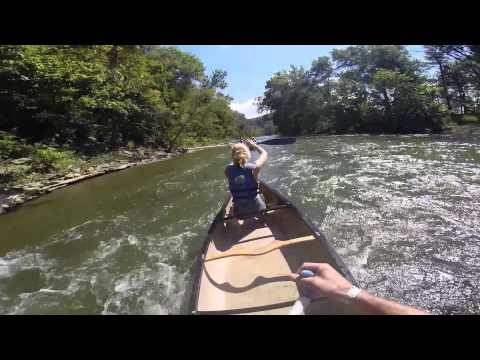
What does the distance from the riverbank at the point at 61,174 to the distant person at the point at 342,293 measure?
1058 cm

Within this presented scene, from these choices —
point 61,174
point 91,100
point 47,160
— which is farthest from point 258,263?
point 91,100

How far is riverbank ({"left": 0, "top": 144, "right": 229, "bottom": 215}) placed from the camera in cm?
1039

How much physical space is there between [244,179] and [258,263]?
1.51m

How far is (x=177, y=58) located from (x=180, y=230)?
3240cm

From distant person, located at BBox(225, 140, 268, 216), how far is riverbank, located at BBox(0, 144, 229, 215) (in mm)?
8317

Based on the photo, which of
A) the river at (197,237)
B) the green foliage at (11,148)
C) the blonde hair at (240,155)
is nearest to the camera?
the river at (197,237)

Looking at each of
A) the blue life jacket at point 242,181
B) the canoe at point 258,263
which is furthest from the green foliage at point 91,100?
the canoe at point 258,263

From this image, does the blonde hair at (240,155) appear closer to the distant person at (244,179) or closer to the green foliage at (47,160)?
the distant person at (244,179)

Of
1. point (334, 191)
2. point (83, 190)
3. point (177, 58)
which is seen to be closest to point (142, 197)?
point (83, 190)

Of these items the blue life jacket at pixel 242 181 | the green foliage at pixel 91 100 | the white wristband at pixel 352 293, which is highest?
the green foliage at pixel 91 100

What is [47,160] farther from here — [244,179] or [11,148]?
[244,179]

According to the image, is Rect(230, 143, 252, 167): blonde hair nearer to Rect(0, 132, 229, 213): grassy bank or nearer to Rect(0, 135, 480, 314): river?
Rect(0, 135, 480, 314): river

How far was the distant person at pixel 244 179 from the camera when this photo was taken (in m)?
4.99
